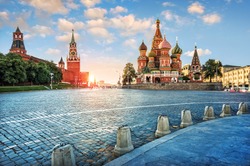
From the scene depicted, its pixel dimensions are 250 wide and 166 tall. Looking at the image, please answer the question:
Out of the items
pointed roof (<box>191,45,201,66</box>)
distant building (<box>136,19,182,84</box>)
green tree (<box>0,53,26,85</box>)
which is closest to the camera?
green tree (<box>0,53,26,85</box>)

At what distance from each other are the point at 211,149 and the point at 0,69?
50.7 meters

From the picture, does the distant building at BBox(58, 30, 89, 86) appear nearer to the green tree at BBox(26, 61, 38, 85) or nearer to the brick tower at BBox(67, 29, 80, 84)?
the brick tower at BBox(67, 29, 80, 84)

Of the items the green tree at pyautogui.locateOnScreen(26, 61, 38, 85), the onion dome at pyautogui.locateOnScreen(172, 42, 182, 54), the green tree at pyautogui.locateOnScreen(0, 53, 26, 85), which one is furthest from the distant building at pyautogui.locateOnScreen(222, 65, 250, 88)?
the green tree at pyautogui.locateOnScreen(0, 53, 26, 85)

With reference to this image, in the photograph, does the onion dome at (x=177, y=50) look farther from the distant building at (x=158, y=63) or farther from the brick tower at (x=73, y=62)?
the brick tower at (x=73, y=62)

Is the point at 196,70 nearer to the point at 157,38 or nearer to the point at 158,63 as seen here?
the point at 158,63

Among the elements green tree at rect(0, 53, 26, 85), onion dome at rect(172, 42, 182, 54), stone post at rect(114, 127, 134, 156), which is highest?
onion dome at rect(172, 42, 182, 54)

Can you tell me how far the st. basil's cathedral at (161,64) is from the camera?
76.8m

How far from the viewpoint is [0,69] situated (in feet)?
148

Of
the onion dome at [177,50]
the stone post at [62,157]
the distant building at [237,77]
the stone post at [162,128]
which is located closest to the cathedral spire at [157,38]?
the onion dome at [177,50]

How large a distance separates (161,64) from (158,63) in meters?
6.14

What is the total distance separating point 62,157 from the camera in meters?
3.63

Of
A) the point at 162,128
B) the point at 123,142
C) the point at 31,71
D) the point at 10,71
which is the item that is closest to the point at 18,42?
the point at 31,71

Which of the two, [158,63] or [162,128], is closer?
[162,128]

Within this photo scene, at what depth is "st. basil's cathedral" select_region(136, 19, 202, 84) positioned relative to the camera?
76750 mm
